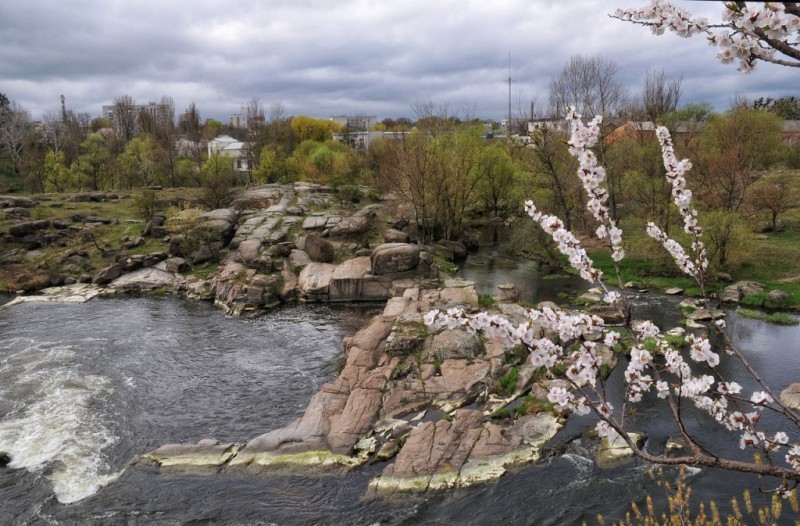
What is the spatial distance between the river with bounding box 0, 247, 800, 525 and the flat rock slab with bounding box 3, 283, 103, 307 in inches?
112

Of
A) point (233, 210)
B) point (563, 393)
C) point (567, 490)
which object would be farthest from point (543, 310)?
point (233, 210)

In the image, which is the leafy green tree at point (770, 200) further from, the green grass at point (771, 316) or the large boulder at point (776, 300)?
the green grass at point (771, 316)

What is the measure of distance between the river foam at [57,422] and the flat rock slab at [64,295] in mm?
11178

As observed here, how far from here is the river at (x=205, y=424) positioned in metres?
15.5

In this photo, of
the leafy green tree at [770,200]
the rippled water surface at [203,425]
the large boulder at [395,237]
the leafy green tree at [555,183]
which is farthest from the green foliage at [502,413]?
the leafy green tree at [770,200]

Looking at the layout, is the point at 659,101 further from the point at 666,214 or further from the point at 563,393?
the point at 563,393

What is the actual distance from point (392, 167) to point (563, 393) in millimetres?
42579

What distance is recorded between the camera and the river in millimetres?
15500

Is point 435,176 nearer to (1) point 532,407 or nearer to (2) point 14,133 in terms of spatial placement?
(1) point 532,407

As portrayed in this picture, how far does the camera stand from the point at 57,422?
20.6 metres

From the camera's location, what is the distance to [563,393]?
7.97 m

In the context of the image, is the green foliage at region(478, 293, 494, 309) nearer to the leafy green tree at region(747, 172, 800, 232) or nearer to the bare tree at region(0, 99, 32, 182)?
the leafy green tree at region(747, 172, 800, 232)

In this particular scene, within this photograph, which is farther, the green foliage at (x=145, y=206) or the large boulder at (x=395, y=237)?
the green foliage at (x=145, y=206)

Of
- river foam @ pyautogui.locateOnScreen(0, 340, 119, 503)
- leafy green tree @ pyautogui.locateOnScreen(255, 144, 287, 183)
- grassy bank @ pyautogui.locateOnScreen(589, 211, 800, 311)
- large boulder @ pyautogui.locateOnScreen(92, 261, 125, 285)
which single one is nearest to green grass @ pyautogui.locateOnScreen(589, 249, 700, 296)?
grassy bank @ pyautogui.locateOnScreen(589, 211, 800, 311)
